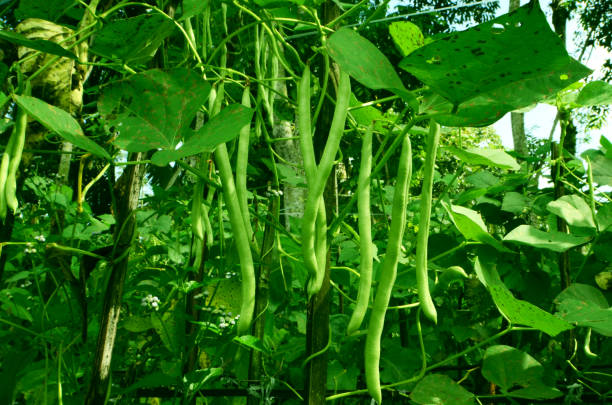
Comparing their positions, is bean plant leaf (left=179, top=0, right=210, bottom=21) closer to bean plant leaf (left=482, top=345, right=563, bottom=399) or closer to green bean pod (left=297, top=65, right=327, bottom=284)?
green bean pod (left=297, top=65, right=327, bottom=284)

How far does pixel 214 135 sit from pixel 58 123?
16cm

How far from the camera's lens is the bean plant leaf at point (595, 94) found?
0.89 m

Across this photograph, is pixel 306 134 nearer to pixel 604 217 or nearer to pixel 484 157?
pixel 484 157

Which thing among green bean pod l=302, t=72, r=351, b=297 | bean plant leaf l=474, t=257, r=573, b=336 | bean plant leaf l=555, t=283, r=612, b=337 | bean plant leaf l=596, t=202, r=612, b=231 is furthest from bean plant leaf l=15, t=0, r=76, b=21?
bean plant leaf l=596, t=202, r=612, b=231

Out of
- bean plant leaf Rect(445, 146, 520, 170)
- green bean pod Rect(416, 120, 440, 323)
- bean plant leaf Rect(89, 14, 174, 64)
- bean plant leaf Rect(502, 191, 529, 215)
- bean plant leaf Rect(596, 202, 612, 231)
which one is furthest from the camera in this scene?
bean plant leaf Rect(502, 191, 529, 215)

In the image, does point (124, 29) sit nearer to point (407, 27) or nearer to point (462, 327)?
point (407, 27)

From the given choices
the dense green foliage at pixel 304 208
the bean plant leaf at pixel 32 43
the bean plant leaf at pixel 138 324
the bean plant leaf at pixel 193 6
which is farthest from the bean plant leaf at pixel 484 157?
the bean plant leaf at pixel 138 324

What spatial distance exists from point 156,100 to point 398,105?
7133 millimetres

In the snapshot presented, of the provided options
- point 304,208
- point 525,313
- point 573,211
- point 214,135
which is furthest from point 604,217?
point 214,135

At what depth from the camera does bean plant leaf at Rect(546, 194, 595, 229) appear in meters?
0.89

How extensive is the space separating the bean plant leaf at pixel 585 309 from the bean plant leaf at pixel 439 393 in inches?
8.0

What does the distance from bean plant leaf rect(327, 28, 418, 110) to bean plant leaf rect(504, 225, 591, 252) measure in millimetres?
521

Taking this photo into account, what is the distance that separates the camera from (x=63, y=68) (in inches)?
32.4

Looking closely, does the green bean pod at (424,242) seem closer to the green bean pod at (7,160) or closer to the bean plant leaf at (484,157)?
the bean plant leaf at (484,157)
